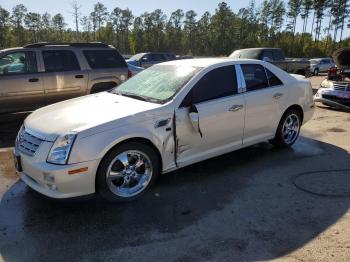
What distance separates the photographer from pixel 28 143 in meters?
4.21

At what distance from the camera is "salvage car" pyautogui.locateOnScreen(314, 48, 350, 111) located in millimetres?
9766

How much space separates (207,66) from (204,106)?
0.65 m

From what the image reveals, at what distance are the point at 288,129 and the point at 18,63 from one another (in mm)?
5658

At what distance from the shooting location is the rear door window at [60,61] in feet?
27.0

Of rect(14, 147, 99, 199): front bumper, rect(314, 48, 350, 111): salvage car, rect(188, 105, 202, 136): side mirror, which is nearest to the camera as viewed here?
rect(14, 147, 99, 199): front bumper

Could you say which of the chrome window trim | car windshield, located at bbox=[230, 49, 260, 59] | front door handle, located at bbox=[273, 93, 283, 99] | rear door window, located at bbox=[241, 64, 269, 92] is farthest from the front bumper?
car windshield, located at bbox=[230, 49, 260, 59]

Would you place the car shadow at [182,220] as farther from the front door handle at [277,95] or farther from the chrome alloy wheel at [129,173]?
the front door handle at [277,95]

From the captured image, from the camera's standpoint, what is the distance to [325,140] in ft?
23.0

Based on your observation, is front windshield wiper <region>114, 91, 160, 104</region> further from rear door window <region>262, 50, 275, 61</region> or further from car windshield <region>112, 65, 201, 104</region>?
rear door window <region>262, 50, 275, 61</region>

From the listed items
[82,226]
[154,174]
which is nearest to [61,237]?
[82,226]

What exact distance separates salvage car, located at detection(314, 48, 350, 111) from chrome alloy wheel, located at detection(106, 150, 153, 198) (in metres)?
6.97

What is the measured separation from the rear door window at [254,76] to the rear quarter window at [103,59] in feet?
14.3

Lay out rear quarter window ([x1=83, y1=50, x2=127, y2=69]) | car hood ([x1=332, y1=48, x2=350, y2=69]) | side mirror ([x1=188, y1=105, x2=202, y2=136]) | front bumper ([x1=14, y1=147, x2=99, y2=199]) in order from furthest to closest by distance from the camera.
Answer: car hood ([x1=332, y1=48, x2=350, y2=69])
rear quarter window ([x1=83, y1=50, x2=127, y2=69])
side mirror ([x1=188, y1=105, x2=202, y2=136])
front bumper ([x1=14, y1=147, x2=99, y2=199])

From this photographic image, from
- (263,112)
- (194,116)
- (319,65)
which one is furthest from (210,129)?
(319,65)
